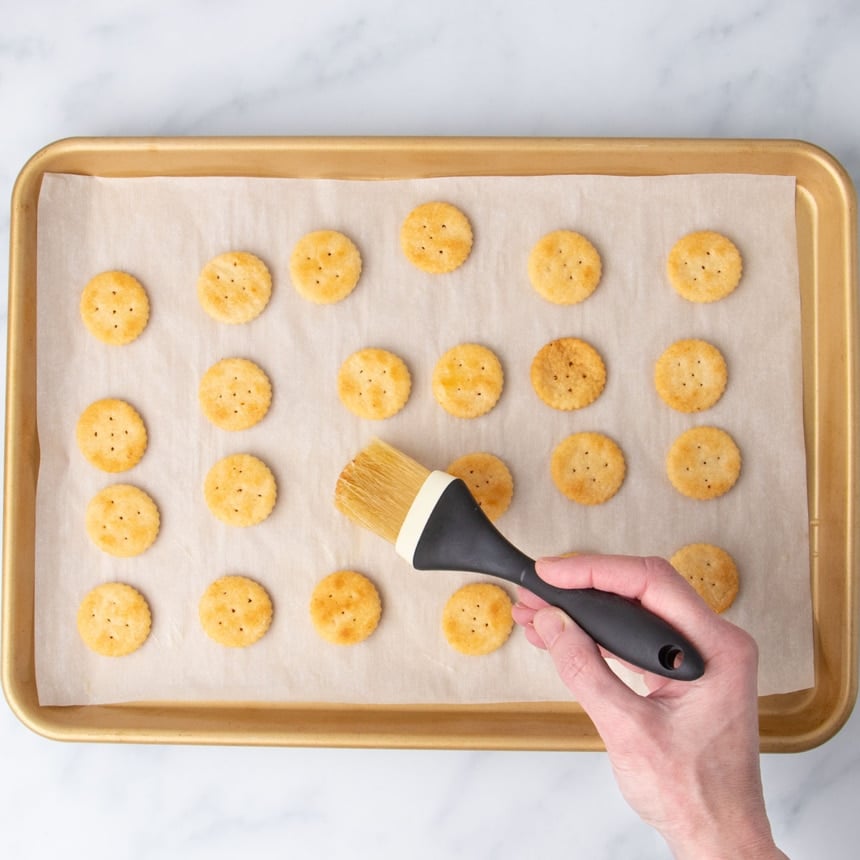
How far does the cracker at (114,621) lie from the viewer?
43.8 inches

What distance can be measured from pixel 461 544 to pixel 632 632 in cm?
23

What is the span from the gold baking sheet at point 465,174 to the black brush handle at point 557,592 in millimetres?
247

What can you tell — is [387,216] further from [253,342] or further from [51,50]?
[51,50]

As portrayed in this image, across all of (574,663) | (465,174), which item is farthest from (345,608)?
(465,174)

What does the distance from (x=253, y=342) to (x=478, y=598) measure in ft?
1.50

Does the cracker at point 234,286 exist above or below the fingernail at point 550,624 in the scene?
above

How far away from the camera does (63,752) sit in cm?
116

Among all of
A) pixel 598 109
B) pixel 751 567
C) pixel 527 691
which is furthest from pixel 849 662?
pixel 598 109

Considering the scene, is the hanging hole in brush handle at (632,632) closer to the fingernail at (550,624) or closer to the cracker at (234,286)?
the fingernail at (550,624)

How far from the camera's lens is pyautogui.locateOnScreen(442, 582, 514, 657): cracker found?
110 centimetres

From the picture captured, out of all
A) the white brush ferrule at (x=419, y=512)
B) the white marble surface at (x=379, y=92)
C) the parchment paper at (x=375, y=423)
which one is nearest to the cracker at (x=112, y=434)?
the parchment paper at (x=375, y=423)

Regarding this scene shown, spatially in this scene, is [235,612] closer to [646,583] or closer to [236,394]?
[236,394]

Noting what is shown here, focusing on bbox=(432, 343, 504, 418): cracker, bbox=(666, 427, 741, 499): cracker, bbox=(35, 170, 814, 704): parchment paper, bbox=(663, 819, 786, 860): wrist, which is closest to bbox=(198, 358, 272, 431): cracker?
bbox=(35, 170, 814, 704): parchment paper

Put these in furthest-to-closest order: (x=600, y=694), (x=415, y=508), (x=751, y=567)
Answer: (x=751, y=567) < (x=415, y=508) < (x=600, y=694)
